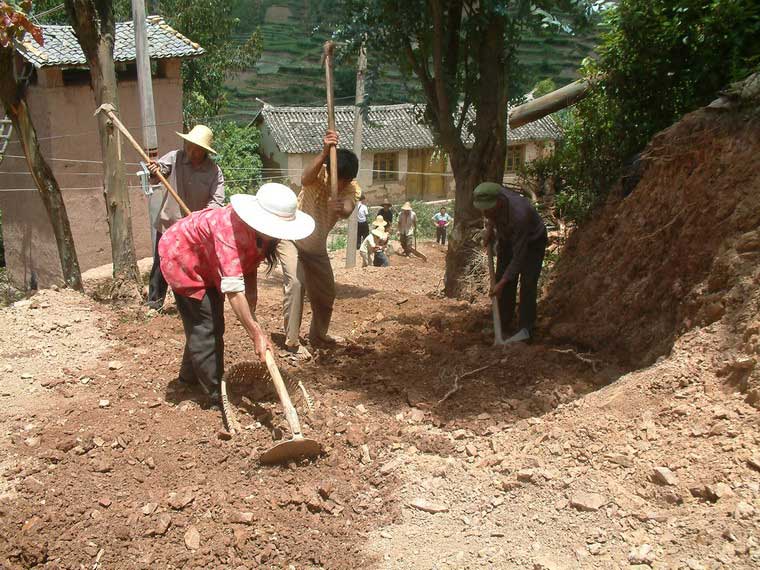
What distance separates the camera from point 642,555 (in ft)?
10.1

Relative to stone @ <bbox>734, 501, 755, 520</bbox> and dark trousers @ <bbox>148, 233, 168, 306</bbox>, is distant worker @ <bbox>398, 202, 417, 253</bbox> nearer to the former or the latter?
dark trousers @ <bbox>148, 233, 168, 306</bbox>

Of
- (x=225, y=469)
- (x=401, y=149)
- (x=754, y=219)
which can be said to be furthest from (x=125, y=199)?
(x=401, y=149)

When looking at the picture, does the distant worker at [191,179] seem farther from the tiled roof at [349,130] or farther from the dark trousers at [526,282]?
the tiled roof at [349,130]

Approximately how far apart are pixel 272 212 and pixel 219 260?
39 cm

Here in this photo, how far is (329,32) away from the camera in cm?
714

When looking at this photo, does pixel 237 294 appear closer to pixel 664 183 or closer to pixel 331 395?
pixel 331 395

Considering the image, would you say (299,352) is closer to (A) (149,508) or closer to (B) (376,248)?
(A) (149,508)

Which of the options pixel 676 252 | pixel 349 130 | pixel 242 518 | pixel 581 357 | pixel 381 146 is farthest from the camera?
pixel 349 130

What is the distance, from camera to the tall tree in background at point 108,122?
7285 mm

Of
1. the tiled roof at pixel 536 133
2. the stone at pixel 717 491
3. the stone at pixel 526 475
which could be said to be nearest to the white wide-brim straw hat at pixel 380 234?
the stone at pixel 526 475

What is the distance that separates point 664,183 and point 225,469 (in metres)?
3.59

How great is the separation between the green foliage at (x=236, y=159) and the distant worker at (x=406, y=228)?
5.50 metres

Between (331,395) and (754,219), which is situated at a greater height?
(754,219)

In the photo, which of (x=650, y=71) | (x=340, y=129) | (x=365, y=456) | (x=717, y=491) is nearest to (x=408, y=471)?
(x=365, y=456)
